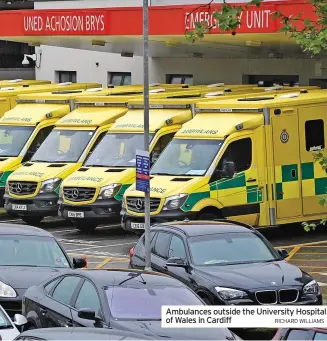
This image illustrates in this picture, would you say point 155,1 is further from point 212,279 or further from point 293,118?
point 212,279

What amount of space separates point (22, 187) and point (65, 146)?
1.56 m

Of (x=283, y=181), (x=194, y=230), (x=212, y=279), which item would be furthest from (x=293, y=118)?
(x=212, y=279)

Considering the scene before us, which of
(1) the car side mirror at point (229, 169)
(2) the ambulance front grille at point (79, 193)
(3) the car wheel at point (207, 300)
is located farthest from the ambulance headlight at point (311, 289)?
(2) the ambulance front grille at point (79, 193)

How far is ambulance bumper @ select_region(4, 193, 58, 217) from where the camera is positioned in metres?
26.6

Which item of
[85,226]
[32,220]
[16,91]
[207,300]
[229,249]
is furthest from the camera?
[16,91]

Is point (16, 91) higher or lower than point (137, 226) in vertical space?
higher

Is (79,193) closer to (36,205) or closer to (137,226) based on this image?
(36,205)

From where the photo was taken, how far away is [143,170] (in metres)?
17.9

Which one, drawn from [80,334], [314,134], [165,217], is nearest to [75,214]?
[165,217]

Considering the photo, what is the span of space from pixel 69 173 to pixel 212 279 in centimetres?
1114

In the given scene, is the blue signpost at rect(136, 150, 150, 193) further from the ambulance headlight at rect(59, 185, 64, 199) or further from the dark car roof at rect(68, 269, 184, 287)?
the ambulance headlight at rect(59, 185, 64, 199)

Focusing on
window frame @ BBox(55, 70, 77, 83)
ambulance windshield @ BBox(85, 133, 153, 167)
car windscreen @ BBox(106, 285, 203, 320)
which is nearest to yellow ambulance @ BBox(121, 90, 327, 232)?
ambulance windshield @ BBox(85, 133, 153, 167)

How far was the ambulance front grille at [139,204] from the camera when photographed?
23.3 meters

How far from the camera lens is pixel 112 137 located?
2658 centimetres
